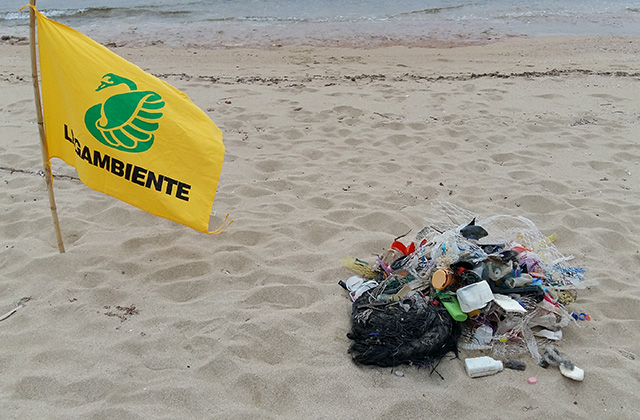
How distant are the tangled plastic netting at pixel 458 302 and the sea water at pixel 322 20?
10.0m

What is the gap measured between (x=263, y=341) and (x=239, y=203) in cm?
177

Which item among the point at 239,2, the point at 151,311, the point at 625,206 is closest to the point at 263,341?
the point at 151,311

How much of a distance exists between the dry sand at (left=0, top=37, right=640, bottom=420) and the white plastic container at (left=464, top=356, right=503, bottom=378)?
58 millimetres

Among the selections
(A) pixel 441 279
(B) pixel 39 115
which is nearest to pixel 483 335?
(A) pixel 441 279

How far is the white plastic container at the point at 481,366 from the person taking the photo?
2.58 meters

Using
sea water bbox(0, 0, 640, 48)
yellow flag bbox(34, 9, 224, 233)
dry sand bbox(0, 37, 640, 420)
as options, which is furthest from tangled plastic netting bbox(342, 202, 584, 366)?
sea water bbox(0, 0, 640, 48)

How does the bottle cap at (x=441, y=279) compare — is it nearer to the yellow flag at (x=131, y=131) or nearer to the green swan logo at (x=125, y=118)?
the yellow flag at (x=131, y=131)

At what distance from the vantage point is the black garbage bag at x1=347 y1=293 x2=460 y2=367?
2616mm

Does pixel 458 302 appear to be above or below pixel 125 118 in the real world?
below

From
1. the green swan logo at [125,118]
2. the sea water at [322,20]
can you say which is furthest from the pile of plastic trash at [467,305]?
the sea water at [322,20]

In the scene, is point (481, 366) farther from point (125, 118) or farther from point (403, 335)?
point (125, 118)

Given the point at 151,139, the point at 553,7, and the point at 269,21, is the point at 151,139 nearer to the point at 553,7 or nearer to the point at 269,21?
the point at 269,21

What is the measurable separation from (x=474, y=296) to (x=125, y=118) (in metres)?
2.28

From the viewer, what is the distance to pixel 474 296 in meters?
2.72
